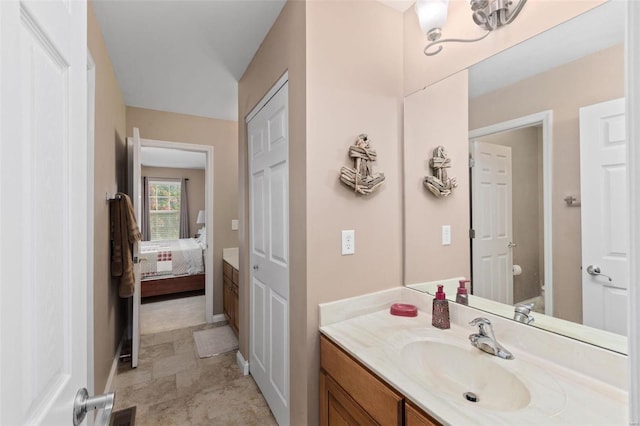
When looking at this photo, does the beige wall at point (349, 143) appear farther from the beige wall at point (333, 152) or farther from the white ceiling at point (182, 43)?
the white ceiling at point (182, 43)

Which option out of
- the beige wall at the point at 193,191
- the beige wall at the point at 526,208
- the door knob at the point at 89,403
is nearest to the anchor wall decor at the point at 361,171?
the beige wall at the point at 526,208

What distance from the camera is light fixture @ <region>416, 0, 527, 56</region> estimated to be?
1.15m

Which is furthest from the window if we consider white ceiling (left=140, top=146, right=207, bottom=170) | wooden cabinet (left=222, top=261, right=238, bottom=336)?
wooden cabinet (left=222, top=261, right=238, bottom=336)

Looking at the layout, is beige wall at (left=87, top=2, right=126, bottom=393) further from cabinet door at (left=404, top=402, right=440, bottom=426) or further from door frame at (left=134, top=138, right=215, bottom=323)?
cabinet door at (left=404, top=402, right=440, bottom=426)

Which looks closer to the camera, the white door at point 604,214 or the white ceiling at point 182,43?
the white door at point 604,214

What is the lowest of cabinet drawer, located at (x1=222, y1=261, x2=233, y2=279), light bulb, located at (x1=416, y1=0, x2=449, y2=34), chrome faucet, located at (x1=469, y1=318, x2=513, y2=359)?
cabinet drawer, located at (x1=222, y1=261, x2=233, y2=279)

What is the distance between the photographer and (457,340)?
116 cm

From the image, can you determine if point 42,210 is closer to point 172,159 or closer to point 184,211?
point 172,159

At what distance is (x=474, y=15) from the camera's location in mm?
1234

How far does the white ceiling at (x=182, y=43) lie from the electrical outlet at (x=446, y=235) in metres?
1.54

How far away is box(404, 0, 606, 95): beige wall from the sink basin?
48.6 inches

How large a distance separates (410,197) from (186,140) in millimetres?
2859

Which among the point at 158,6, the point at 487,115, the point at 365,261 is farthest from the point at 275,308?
the point at 158,6

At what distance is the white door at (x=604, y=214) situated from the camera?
0.88 metres
